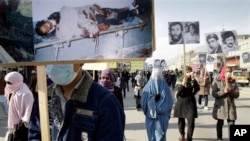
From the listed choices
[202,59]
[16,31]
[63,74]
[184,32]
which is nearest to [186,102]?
[63,74]

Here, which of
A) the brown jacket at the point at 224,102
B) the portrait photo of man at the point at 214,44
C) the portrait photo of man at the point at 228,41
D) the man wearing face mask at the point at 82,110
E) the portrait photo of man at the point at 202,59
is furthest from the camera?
the portrait photo of man at the point at 202,59

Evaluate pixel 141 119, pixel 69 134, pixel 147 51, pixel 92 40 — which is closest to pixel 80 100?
pixel 69 134

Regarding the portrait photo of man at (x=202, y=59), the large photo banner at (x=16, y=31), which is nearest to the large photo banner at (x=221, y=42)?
the large photo banner at (x=16, y=31)

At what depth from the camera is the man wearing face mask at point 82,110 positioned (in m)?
2.37

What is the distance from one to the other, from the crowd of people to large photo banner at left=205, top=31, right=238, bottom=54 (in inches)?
273

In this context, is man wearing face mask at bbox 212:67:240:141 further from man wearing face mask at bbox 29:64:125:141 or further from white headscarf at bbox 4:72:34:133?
man wearing face mask at bbox 29:64:125:141

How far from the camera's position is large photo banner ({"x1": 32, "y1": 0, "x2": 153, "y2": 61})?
8.16 ft

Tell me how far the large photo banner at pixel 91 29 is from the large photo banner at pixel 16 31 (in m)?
0.04

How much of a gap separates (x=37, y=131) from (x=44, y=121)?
24cm

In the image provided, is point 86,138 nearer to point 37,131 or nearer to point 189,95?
point 37,131

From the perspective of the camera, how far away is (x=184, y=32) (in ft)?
56.6

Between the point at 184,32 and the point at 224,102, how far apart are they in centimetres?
956

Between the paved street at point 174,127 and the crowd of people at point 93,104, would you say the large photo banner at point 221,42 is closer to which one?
the paved street at point 174,127

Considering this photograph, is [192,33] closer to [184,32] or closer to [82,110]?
[184,32]
